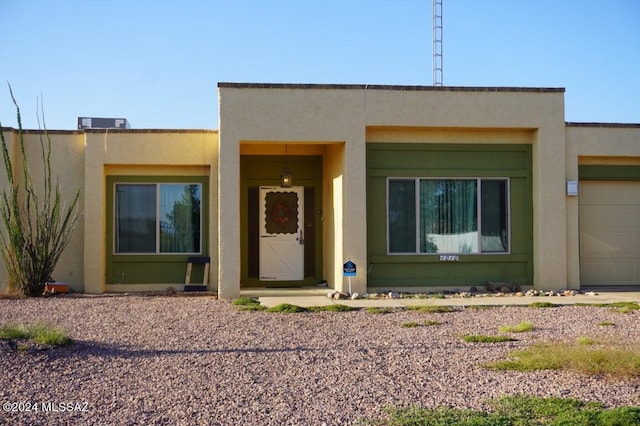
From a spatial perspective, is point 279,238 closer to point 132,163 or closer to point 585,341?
point 132,163

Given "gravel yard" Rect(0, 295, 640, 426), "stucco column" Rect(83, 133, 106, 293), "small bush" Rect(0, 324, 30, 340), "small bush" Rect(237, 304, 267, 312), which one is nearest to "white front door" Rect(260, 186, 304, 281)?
"stucco column" Rect(83, 133, 106, 293)

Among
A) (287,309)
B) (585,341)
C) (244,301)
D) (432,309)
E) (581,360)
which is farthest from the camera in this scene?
(244,301)

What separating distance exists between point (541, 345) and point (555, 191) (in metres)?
6.82

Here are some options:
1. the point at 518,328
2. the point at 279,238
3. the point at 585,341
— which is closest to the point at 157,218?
the point at 279,238

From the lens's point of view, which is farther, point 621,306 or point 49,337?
point 621,306

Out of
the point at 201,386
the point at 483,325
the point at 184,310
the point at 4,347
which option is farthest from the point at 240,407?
the point at 184,310

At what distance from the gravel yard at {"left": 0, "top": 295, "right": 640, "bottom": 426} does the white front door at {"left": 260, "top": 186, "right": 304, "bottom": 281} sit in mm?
4774

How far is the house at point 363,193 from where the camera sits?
1430 centimetres

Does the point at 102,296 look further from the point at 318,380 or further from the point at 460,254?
the point at 318,380

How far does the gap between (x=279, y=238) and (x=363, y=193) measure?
294cm

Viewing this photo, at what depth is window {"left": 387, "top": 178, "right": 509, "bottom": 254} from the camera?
49.2 ft

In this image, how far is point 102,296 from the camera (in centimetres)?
1483

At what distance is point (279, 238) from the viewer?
16.5 m

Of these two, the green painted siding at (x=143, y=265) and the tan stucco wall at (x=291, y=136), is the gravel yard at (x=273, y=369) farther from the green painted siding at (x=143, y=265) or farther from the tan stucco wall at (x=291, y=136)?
the green painted siding at (x=143, y=265)
